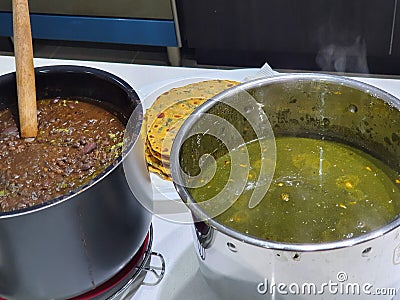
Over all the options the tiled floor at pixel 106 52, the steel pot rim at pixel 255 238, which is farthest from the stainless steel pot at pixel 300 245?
the tiled floor at pixel 106 52

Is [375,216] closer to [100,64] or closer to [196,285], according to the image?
[196,285]

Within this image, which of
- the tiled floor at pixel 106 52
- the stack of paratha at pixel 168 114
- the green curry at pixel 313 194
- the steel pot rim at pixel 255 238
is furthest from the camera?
the tiled floor at pixel 106 52

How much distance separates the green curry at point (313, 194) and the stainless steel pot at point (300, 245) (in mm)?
30

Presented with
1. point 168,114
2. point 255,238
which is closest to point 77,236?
point 255,238

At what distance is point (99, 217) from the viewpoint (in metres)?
0.70

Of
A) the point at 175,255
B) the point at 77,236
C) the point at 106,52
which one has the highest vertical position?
the point at 77,236

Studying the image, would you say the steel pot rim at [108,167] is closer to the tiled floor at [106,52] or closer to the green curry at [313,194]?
the green curry at [313,194]

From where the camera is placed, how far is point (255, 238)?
2.01 ft

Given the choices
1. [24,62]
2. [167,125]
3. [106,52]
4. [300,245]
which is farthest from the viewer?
[106,52]

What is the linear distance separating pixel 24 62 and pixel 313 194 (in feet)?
1.58

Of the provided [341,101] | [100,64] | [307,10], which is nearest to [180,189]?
[341,101]

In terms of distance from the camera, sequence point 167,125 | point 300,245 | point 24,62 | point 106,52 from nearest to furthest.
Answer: point 300,245
point 24,62
point 167,125
point 106,52

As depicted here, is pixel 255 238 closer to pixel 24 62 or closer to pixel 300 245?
pixel 300 245

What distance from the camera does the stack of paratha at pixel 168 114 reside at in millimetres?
1034
